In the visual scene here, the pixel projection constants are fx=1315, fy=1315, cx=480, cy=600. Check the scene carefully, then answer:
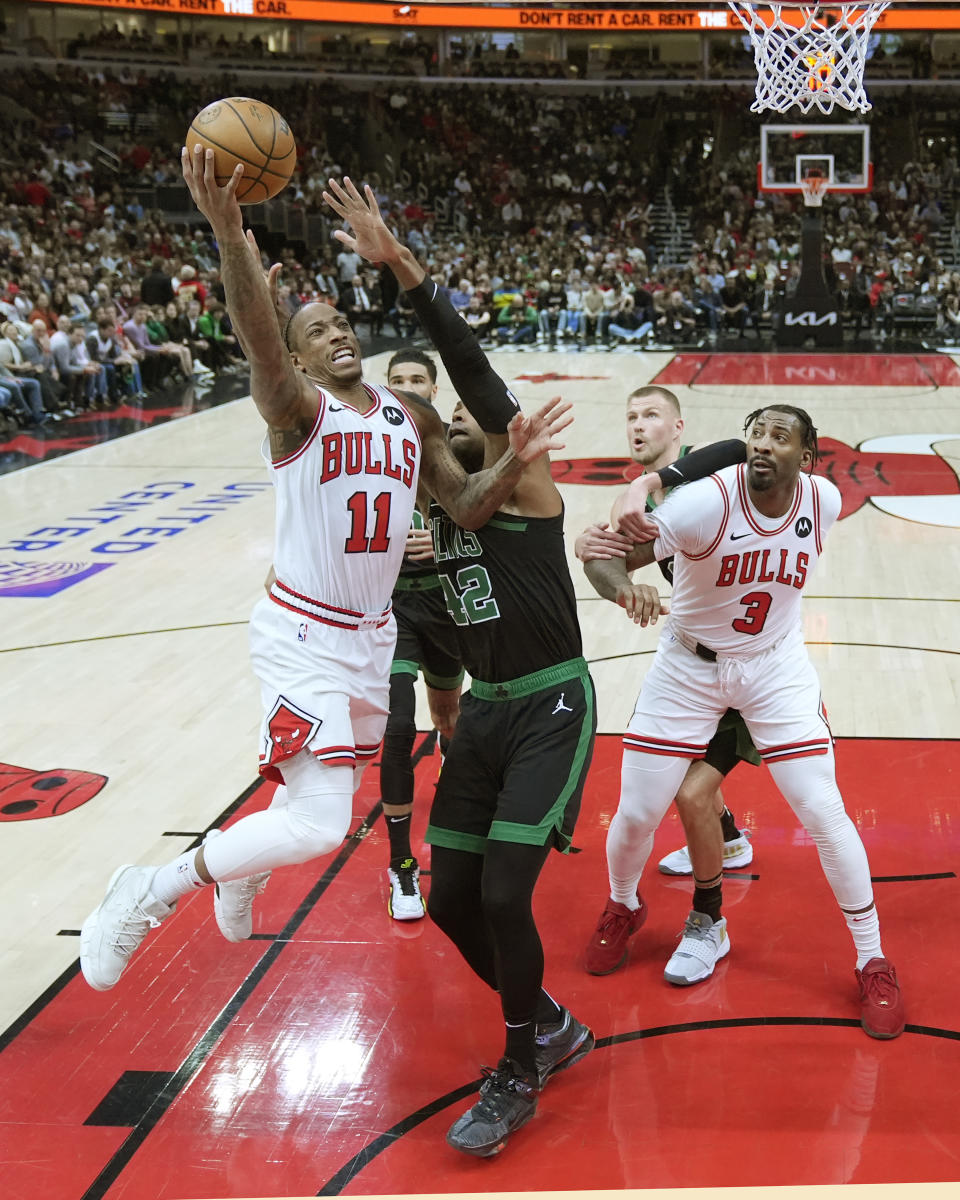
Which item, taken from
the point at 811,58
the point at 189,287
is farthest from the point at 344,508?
the point at 189,287

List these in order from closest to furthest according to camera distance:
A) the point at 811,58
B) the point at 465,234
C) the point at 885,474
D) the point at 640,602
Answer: the point at 640,602, the point at 885,474, the point at 811,58, the point at 465,234

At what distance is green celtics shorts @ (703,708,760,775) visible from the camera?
4.28m

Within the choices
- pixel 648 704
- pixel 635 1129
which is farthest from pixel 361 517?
pixel 635 1129

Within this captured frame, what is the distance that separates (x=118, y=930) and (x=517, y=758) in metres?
1.25

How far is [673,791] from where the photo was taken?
161 inches

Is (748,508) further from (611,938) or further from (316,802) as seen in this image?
(316,802)

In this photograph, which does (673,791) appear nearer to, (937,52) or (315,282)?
(315,282)

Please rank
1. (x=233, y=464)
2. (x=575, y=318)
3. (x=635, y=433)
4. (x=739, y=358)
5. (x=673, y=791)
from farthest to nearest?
1. (x=575, y=318)
2. (x=739, y=358)
3. (x=233, y=464)
4. (x=635, y=433)
5. (x=673, y=791)

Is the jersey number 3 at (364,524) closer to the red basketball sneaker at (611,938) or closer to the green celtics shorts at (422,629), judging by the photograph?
the green celtics shorts at (422,629)

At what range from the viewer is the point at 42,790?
581 centimetres

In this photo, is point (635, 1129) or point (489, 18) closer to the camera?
point (635, 1129)

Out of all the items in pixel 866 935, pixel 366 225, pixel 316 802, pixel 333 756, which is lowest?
pixel 866 935

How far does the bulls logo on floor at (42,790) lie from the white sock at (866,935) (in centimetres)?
330

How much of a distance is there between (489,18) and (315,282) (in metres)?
15.8
